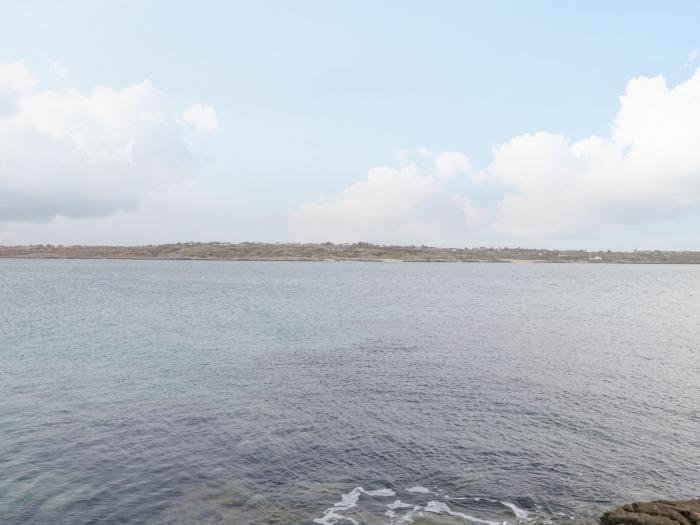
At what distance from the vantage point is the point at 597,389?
44750 millimetres

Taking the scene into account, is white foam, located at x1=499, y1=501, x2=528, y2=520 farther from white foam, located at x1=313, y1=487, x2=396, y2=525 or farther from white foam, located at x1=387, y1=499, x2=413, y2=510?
white foam, located at x1=313, y1=487, x2=396, y2=525

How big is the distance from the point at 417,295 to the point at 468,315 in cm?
4361

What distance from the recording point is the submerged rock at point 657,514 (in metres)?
19.6

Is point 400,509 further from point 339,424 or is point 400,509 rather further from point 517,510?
point 339,424

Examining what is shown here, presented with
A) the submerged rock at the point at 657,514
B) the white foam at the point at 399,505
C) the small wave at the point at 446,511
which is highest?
the submerged rock at the point at 657,514

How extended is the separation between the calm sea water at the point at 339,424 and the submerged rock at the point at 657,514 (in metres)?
2.55

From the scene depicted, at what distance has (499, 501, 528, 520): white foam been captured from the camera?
23.1m

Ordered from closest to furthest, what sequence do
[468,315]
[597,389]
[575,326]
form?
[597,389] < [575,326] < [468,315]

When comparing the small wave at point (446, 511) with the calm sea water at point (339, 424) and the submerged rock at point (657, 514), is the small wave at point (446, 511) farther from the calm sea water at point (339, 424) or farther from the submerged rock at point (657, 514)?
the submerged rock at point (657, 514)

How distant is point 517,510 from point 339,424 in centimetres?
1425

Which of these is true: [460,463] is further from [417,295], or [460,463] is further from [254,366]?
[417,295]

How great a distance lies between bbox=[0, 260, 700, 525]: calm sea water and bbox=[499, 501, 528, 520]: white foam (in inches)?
3.8

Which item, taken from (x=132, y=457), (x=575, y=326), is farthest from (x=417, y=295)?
(x=132, y=457)

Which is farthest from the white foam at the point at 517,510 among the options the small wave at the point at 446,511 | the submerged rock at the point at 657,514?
the submerged rock at the point at 657,514
